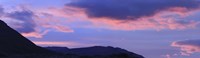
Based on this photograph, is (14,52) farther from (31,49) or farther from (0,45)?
(31,49)

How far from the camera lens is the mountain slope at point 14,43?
157 metres

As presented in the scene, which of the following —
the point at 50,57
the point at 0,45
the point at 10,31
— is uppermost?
the point at 10,31

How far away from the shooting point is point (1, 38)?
16600cm

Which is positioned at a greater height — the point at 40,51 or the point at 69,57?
the point at 40,51

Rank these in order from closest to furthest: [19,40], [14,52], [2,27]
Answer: [14,52] < [19,40] < [2,27]

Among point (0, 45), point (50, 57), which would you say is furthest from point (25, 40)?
point (50, 57)

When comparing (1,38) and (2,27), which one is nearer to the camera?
(1,38)

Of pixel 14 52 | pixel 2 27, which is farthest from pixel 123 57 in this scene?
pixel 2 27

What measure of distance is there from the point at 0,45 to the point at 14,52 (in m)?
5.60

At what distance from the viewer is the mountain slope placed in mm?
157450

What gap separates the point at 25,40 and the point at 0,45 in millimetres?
27942

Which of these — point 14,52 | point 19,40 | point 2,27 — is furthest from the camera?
point 2,27

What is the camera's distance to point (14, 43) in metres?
168

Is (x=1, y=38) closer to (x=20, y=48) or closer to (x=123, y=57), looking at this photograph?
(x=20, y=48)
